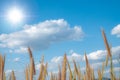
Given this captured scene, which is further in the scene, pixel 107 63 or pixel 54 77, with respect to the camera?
pixel 54 77

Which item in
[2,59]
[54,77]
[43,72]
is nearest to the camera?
[2,59]

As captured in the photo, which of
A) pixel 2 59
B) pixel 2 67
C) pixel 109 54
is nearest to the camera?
pixel 2 67

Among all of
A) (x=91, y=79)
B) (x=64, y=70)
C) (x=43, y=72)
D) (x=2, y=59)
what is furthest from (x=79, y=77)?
(x=2, y=59)

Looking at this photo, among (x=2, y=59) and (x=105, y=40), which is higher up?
(x=105, y=40)

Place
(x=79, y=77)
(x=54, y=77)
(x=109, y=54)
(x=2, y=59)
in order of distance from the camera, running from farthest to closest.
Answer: (x=54, y=77), (x=79, y=77), (x=109, y=54), (x=2, y=59)

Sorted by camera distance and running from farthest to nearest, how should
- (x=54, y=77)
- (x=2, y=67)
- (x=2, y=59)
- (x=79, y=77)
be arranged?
(x=54, y=77)
(x=79, y=77)
(x=2, y=59)
(x=2, y=67)

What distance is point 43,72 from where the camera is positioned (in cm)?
303

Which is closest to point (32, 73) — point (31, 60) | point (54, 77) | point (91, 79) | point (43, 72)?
point (31, 60)

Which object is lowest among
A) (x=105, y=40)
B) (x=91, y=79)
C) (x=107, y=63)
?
(x=91, y=79)

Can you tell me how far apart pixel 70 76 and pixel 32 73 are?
135 centimetres

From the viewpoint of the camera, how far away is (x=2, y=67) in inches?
95.4

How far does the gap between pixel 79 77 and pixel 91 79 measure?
0.82ft

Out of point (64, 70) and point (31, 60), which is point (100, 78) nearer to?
point (64, 70)

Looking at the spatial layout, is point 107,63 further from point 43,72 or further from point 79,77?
point 43,72
